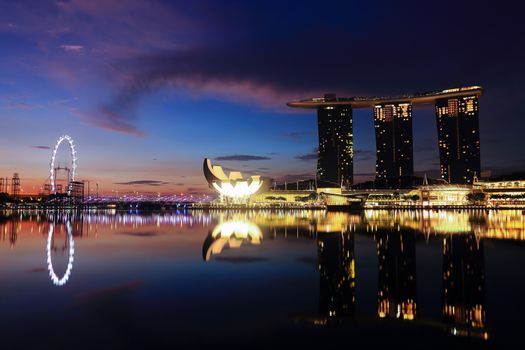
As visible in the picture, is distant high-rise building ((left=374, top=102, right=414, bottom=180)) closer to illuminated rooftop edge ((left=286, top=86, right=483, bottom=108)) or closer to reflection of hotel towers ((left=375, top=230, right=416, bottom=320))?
illuminated rooftop edge ((left=286, top=86, right=483, bottom=108))

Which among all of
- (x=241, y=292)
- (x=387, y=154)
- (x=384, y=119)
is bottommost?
(x=241, y=292)

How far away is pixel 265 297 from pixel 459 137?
5388 inches

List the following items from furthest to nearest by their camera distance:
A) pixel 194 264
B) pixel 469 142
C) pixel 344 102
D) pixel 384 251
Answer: pixel 344 102
pixel 469 142
pixel 384 251
pixel 194 264

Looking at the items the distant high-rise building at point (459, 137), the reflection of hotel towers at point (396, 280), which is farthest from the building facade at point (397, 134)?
the reflection of hotel towers at point (396, 280)

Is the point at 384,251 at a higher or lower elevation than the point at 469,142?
lower

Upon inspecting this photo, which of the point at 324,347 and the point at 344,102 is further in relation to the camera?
the point at 344,102

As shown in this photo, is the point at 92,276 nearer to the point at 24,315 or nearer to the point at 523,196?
the point at 24,315

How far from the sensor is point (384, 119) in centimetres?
14850

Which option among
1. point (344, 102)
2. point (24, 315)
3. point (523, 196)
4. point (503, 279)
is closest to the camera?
point (24, 315)

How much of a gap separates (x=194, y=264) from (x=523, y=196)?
92.6m

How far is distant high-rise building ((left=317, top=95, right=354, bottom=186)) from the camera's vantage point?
149625mm

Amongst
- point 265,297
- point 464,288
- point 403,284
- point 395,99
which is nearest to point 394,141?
point 395,99

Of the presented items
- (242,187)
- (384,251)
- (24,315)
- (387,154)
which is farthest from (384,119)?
(24,315)

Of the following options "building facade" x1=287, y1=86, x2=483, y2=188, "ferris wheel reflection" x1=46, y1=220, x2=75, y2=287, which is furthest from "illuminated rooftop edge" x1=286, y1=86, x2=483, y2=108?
"ferris wheel reflection" x1=46, y1=220, x2=75, y2=287
